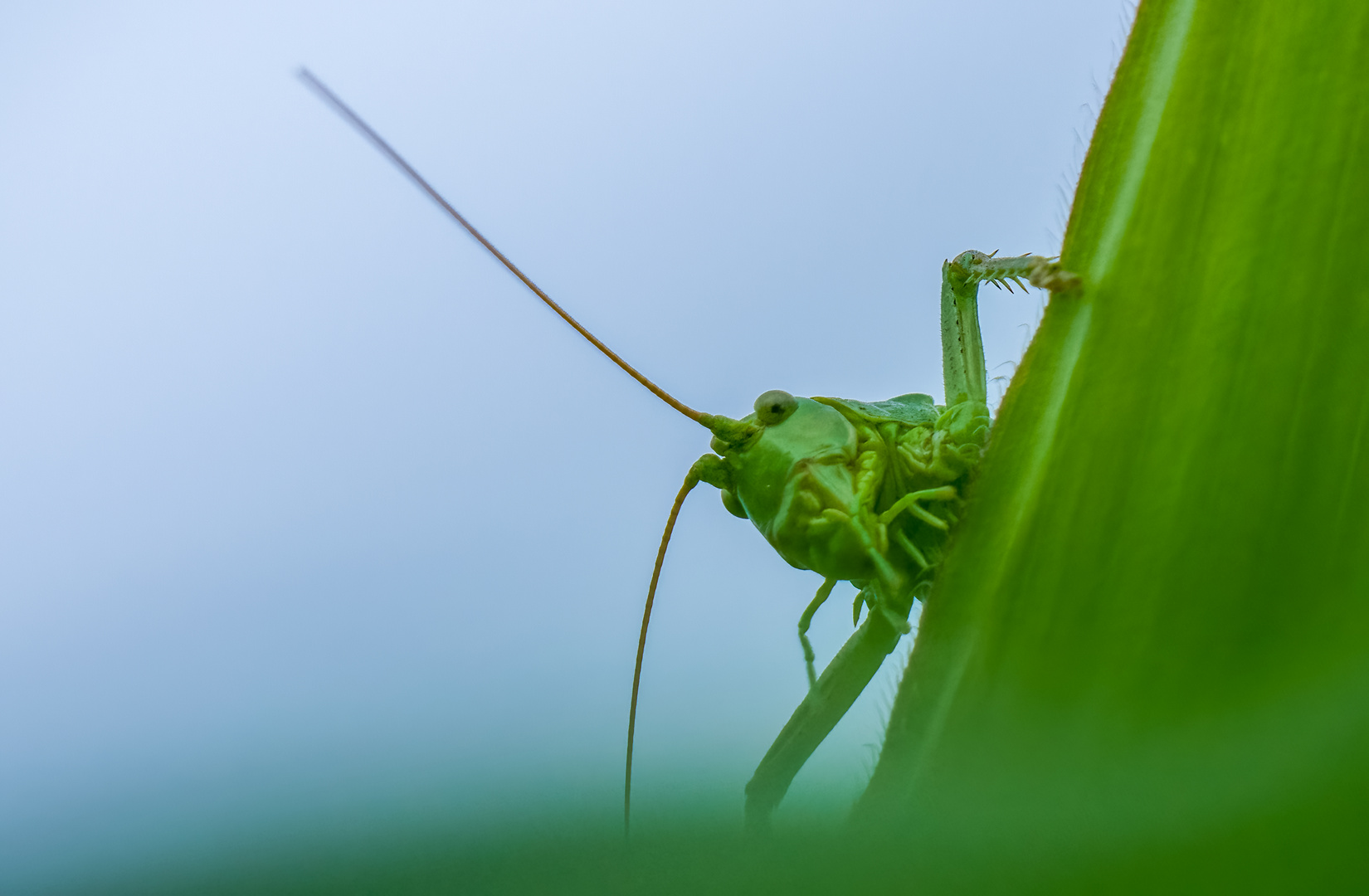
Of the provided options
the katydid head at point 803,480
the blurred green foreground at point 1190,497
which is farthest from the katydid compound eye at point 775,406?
the blurred green foreground at point 1190,497

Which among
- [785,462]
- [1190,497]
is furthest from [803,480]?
[1190,497]

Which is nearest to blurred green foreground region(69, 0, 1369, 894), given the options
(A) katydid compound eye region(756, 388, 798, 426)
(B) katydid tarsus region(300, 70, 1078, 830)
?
(B) katydid tarsus region(300, 70, 1078, 830)

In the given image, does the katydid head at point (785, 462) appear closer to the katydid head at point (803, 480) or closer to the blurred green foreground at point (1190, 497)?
the katydid head at point (803, 480)

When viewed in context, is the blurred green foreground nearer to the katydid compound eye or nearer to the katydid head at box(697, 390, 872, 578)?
the katydid head at box(697, 390, 872, 578)

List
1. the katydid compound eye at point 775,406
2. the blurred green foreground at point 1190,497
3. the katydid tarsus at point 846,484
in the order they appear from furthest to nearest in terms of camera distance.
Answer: the katydid compound eye at point 775,406 < the katydid tarsus at point 846,484 < the blurred green foreground at point 1190,497

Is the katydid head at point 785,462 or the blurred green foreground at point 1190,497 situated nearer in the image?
the blurred green foreground at point 1190,497

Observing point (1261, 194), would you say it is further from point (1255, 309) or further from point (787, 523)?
point (787, 523)

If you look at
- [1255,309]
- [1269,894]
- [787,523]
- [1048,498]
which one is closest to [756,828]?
[1269,894]
